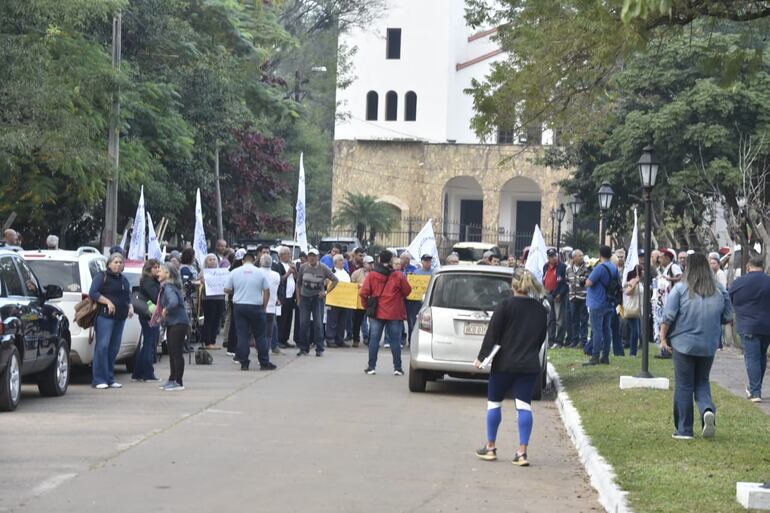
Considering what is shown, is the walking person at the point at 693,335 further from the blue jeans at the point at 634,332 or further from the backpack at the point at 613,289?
the blue jeans at the point at 634,332

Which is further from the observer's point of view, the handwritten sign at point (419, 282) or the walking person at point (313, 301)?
the handwritten sign at point (419, 282)

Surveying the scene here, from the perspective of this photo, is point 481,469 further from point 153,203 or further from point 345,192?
point 345,192

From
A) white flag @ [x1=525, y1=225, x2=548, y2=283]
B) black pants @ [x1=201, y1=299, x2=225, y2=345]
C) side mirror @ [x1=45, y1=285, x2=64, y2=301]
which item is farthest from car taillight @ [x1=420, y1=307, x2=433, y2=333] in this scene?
black pants @ [x1=201, y1=299, x2=225, y2=345]

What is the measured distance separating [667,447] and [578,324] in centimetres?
1370

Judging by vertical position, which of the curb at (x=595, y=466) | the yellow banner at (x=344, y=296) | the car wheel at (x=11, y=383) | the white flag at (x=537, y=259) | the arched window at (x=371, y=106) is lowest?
the curb at (x=595, y=466)

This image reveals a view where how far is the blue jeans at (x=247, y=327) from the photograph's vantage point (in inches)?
805

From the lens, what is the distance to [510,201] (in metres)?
79.9

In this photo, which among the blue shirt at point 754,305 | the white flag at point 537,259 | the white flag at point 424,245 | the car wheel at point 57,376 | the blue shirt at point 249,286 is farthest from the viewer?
the white flag at point 424,245

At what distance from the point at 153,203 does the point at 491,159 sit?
43514mm

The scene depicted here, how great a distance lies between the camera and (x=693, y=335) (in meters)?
12.8

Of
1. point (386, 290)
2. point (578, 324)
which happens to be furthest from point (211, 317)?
point (578, 324)

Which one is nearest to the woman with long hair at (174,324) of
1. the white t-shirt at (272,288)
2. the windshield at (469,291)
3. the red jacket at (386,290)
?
the windshield at (469,291)

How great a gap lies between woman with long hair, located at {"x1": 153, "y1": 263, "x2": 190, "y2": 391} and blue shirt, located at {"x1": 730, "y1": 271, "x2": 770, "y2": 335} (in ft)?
22.7

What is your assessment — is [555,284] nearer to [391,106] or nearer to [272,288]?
[272,288]
